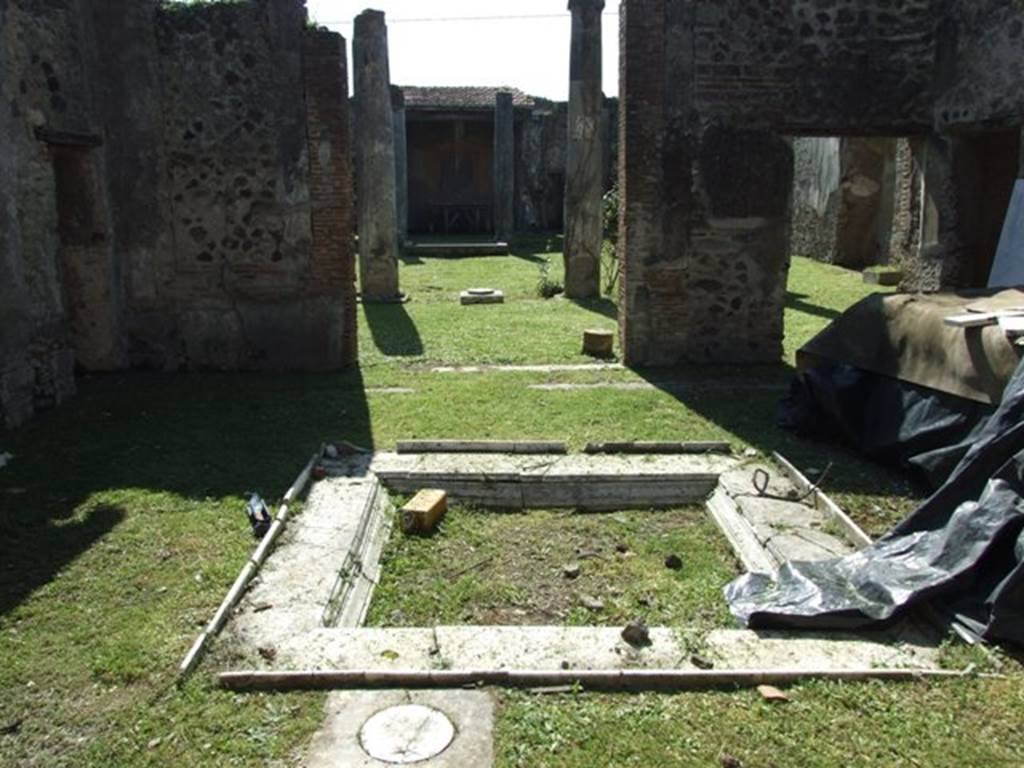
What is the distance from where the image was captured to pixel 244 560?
5398mm

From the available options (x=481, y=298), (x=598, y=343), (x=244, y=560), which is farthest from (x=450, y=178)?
(x=244, y=560)

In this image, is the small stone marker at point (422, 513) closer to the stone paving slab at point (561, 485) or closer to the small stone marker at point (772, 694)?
the stone paving slab at point (561, 485)

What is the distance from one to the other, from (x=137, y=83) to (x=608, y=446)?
653cm

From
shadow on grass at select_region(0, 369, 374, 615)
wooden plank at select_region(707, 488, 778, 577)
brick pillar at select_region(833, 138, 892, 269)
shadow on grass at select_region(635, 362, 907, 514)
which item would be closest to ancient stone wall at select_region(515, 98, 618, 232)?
brick pillar at select_region(833, 138, 892, 269)

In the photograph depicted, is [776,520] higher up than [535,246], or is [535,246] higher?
[535,246]

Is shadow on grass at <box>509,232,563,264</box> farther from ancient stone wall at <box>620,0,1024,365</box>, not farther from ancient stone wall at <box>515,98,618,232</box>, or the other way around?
ancient stone wall at <box>620,0,1024,365</box>

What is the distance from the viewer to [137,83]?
9.66 meters

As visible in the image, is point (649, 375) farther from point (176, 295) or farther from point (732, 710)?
point (732, 710)

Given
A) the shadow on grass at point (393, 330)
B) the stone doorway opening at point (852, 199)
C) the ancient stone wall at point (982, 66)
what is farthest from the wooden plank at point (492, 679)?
the stone doorway opening at point (852, 199)

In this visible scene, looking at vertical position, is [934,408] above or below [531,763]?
above

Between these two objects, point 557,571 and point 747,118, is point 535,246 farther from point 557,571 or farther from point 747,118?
point 557,571

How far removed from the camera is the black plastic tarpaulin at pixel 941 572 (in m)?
4.46

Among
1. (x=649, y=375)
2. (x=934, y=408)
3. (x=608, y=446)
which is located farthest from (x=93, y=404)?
(x=934, y=408)

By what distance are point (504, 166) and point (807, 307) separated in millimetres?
14431
